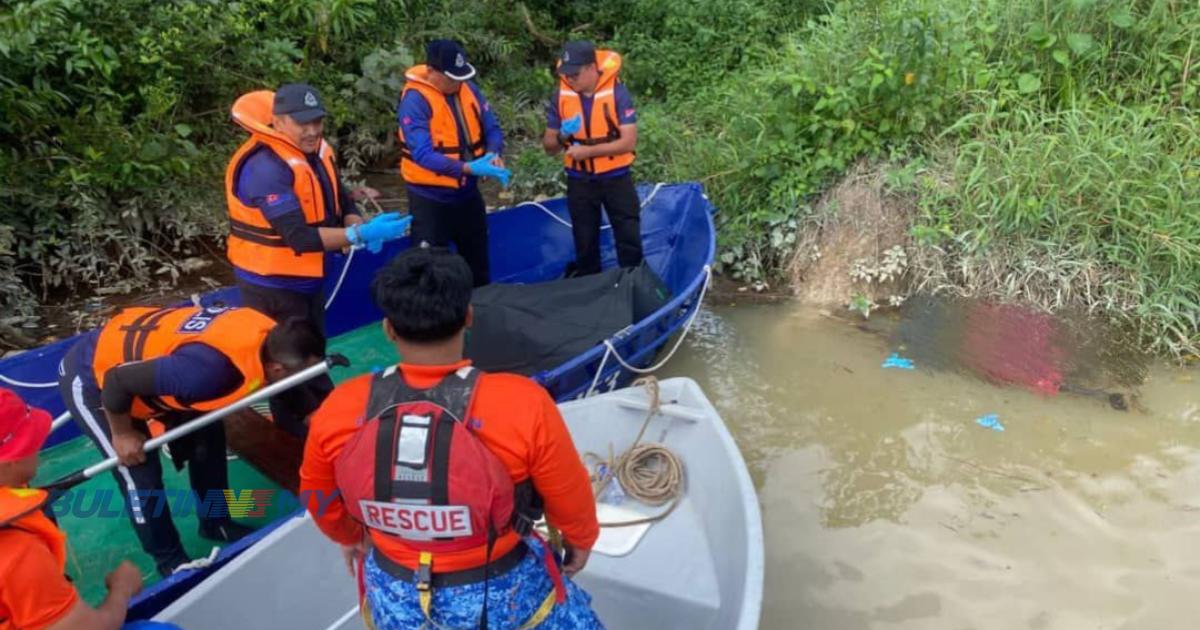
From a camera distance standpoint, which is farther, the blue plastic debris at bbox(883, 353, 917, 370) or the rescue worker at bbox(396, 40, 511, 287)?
the blue plastic debris at bbox(883, 353, 917, 370)

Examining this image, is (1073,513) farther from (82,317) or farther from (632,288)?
(82,317)

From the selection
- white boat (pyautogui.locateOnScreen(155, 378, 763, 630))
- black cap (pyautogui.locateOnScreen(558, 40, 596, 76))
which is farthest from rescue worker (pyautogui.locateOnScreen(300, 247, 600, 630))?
black cap (pyautogui.locateOnScreen(558, 40, 596, 76))

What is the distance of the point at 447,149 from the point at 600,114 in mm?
843

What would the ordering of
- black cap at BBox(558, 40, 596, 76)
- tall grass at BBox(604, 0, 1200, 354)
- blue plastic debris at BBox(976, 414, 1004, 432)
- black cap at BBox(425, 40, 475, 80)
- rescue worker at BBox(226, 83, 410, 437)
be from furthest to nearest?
tall grass at BBox(604, 0, 1200, 354), black cap at BBox(558, 40, 596, 76), blue plastic debris at BBox(976, 414, 1004, 432), black cap at BBox(425, 40, 475, 80), rescue worker at BBox(226, 83, 410, 437)

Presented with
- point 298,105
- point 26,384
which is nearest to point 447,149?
point 298,105

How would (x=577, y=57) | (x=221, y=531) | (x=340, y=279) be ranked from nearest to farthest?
(x=221, y=531)
(x=577, y=57)
(x=340, y=279)

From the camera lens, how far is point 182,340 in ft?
7.81

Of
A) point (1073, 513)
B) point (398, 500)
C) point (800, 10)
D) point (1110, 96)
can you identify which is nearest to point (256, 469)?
point (398, 500)

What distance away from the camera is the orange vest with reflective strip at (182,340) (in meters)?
2.39

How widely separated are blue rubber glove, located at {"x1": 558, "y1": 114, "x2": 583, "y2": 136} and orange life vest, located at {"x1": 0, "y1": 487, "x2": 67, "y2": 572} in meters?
3.27

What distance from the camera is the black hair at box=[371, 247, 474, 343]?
4.78ft

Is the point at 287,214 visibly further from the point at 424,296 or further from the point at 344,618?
the point at 424,296

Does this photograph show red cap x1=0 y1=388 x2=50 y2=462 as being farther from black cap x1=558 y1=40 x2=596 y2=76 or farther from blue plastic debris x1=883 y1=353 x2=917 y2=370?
blue plastic debris x1=883 y1=353 x2=917 y2=370

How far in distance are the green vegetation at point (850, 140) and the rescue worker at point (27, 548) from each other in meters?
3.54
